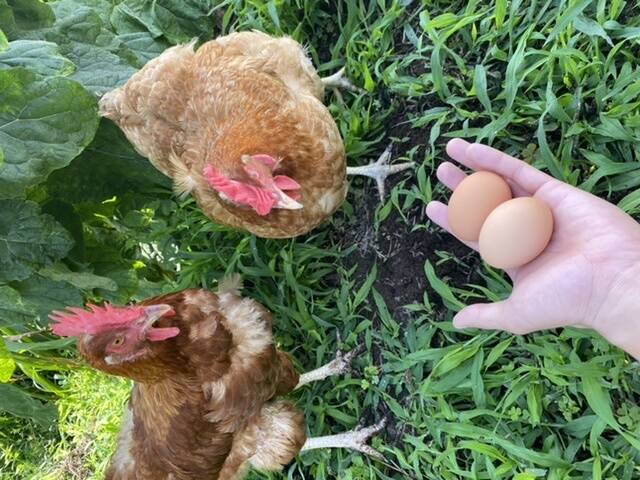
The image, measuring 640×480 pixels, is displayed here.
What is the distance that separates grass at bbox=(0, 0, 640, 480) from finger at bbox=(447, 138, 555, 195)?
0.12 meters

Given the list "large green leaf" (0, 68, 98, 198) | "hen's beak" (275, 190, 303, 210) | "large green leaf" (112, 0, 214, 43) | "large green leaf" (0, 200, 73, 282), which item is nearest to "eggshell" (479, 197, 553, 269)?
"hen's beak" (275, 190, 303, 210)

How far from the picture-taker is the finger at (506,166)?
154 cm

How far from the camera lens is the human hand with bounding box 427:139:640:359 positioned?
1329mm

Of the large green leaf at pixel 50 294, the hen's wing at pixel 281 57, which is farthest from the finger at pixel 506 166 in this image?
the large green leaf at pixel 50 294

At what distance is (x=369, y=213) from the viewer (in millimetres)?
2160

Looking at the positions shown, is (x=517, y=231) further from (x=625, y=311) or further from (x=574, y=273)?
(x=625, y=311)

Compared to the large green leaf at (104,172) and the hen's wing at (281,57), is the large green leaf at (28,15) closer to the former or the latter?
the large green leaf at (104,172)

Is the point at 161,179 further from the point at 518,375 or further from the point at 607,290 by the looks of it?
the point at 607,290

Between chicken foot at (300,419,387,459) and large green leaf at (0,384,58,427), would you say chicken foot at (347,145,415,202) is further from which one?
large green leaf at (0,384,58,427)

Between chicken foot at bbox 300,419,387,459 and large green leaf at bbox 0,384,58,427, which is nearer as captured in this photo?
chicken foot at bbox 300,419,387,459

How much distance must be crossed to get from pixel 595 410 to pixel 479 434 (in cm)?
35

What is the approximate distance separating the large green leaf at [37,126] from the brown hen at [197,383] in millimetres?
435

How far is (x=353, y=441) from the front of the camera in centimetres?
211

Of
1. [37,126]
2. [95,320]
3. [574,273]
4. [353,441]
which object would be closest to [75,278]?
[95,320]
